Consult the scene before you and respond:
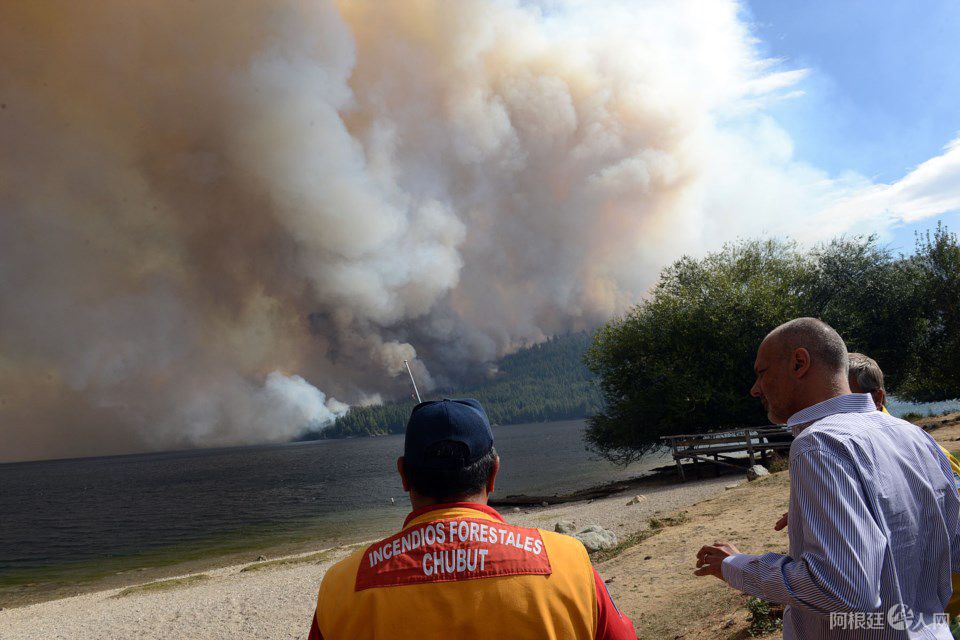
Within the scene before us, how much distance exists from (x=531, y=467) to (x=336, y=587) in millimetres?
57581

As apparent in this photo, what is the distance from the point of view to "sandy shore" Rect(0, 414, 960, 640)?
6.82 metres

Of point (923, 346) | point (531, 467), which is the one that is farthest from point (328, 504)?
point (923, 346)

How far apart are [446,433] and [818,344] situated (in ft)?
5.09

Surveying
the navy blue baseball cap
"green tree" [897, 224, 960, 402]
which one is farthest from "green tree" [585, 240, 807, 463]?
the navy blue baseball cap

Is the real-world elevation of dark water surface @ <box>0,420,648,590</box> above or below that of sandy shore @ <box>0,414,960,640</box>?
below

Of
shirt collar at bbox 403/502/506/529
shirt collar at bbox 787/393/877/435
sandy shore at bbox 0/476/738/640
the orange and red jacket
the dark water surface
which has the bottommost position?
the dark water surface

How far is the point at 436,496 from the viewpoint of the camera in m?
2.00

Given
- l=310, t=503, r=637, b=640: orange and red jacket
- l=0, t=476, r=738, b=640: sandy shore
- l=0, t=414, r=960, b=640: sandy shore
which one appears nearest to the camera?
l=310, t=503, r=637, b=640: orange and red jacket

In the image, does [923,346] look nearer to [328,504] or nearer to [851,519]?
[851,519]

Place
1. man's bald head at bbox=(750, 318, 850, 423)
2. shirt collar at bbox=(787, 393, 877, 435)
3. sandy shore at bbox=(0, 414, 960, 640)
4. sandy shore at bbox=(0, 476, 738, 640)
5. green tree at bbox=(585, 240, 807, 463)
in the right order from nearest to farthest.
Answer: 1. shirt collar at bbox=(787, 393, 877, 435)
2. man's bald head at bbox=(750, 318, 850, 423)
3. sandy shore at bbox=(0, 414, 960, 640)
4. sandy shore at bbox=(0, 476, 738, 640)
5. green tree at bbox=(585, 240, 807, 463)

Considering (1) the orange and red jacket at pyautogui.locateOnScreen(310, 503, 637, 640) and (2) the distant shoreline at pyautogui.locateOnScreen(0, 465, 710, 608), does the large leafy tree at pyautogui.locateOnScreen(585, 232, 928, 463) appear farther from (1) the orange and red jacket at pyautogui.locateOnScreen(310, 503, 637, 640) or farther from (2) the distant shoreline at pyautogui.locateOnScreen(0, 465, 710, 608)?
(1) the orange and red jacket at pyautogui.locateOnScreen(310, 503, 637, 640)

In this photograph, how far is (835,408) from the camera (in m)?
2.30

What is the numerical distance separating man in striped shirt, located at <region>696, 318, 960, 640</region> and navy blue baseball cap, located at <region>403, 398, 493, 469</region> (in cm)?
109

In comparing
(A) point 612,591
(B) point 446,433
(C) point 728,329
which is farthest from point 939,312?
(B) point 446,433
